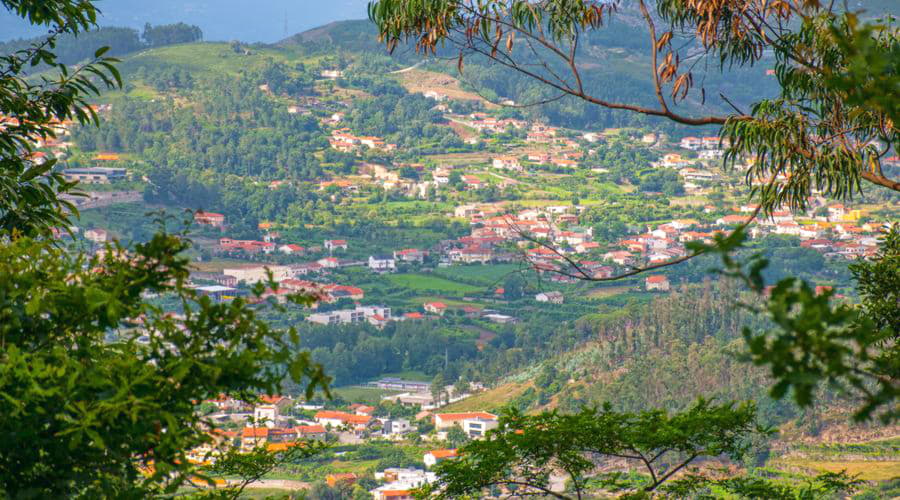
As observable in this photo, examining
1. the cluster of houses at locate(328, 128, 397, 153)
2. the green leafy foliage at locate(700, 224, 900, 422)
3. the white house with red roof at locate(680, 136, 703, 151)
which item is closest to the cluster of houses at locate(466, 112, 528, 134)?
the cluster of houses at locate(328, 128, 397, 153)

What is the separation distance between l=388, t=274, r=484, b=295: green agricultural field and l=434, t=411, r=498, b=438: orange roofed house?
1343 centimetres

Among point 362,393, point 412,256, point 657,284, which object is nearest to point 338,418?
point 362,393

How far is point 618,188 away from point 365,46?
1040 inches

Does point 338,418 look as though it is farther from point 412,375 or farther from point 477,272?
point 477,272

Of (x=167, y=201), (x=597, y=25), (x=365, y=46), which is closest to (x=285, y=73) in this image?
(x=365, y=46)

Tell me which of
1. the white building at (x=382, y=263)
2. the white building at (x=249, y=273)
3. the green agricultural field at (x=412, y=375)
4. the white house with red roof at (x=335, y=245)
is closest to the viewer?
the green agricultural field at (x=412, y=375)

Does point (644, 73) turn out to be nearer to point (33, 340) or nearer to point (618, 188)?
point (618, 188)

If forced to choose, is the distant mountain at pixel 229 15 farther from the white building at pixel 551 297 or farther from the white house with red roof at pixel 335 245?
the white building at pixel 551 297

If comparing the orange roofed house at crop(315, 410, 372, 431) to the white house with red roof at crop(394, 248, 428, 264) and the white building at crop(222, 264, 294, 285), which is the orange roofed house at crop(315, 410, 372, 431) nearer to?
the white building at crop(222, 264, 294, 285)

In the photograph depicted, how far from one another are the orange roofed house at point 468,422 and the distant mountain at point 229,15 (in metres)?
65.5

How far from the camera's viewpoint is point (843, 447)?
1677 centimetres

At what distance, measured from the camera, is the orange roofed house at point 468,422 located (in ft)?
68.3

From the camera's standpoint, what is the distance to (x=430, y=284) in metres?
37.3

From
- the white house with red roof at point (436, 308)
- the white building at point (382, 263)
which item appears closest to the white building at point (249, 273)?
the white building at point (382, 263)
